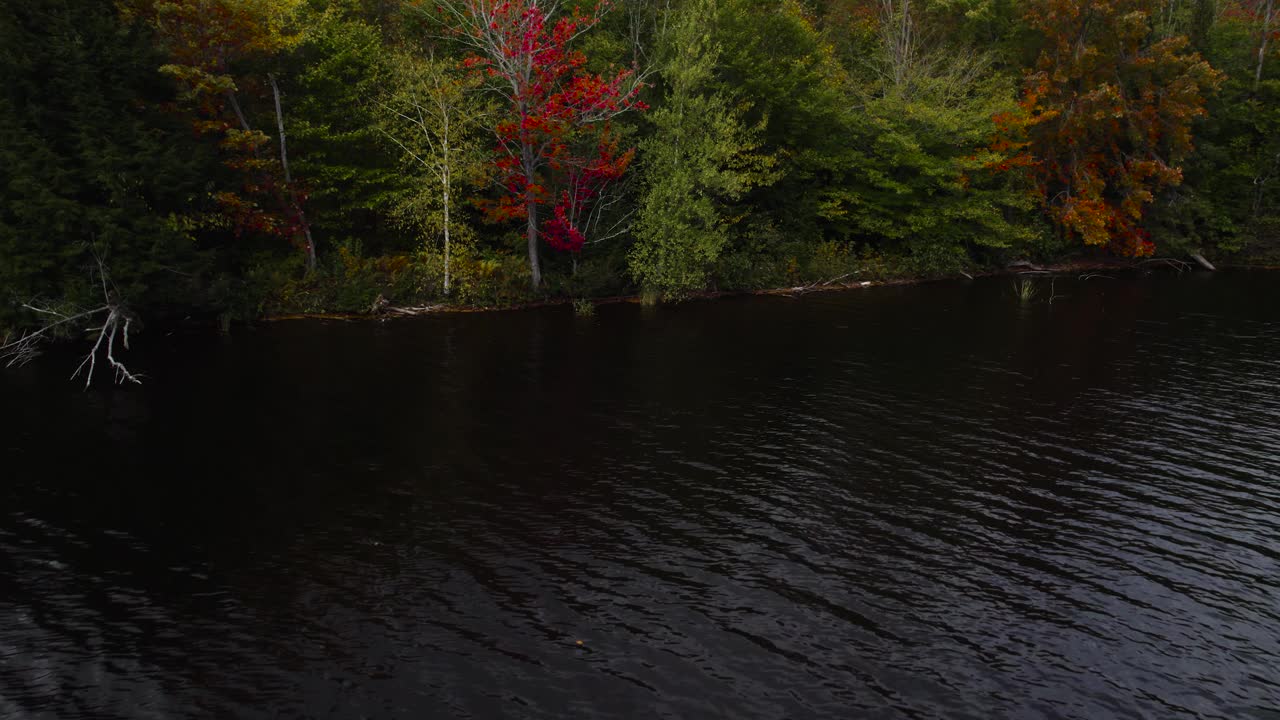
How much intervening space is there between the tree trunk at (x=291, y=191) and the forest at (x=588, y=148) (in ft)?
0.52

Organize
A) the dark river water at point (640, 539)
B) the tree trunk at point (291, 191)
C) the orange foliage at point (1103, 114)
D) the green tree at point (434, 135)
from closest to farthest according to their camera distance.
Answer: the dark river water at point (640, 539) → the tree trunk at point (291, 191) → the green tree at point (434, 135) → the orange foliage at point (1103, 114)

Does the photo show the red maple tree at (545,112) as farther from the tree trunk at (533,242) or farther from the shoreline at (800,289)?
the shoreline at (800,289)

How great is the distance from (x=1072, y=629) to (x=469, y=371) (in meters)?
18.0

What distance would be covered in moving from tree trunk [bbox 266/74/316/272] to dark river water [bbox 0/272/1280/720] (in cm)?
948

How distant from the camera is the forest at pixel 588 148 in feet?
86.1

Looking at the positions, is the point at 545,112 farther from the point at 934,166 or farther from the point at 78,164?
the point at 934,166

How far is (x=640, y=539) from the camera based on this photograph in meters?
13.7

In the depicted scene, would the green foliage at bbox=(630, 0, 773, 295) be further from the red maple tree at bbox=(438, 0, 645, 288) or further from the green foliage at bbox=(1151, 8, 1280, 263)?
the green foliage at bbox=(1151, 8, 1280, 263)

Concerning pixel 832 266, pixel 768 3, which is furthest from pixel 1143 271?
pixel 768 3

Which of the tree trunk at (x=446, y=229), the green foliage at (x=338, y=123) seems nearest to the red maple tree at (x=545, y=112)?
the tree trunk at (x=446, y=229)

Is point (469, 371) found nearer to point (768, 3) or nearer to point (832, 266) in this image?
point (832, 266)

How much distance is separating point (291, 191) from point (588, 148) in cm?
1272

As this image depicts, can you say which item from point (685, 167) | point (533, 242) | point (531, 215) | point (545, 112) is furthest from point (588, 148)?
point (533, 242)

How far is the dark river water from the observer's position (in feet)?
32.5
